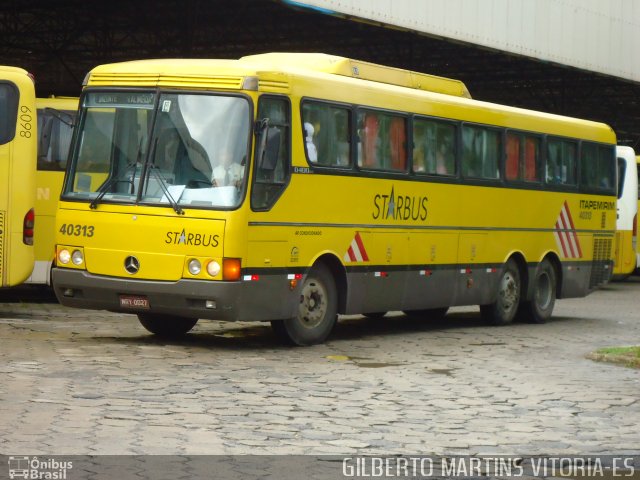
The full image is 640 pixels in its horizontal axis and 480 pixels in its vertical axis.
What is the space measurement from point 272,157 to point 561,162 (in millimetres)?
8146

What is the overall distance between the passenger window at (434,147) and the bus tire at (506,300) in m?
2.22

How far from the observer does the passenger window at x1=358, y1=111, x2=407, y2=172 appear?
1598cm

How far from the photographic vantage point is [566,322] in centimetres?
2095

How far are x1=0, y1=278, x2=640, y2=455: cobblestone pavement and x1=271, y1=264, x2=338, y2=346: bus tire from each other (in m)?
0.22

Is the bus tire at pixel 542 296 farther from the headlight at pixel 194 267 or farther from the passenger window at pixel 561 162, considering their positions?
the headlight at pixel 194 267

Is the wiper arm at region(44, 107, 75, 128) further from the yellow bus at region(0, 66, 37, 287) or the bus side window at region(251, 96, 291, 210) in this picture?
the bus side window at region(251, 96, 291, 210)

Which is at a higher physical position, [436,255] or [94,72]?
[94,72]

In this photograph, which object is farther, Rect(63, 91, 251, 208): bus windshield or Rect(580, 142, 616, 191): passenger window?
Rect(580, 142, 616, 191): passenger window

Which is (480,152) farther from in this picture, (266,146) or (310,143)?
(266,146)

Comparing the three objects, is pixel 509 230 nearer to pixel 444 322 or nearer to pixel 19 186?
pixel 444 322

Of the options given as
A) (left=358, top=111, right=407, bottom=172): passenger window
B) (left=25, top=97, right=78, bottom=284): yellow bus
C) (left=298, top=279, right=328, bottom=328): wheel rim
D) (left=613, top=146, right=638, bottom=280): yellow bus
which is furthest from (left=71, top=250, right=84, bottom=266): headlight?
(left=613, top=146, right=638, bottom=280): yellow bus

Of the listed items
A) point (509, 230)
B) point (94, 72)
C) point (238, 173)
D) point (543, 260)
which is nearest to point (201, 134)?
point (238, 173)

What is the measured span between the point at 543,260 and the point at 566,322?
1.10 meters

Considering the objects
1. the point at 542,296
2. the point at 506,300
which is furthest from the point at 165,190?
the point at 542,296
